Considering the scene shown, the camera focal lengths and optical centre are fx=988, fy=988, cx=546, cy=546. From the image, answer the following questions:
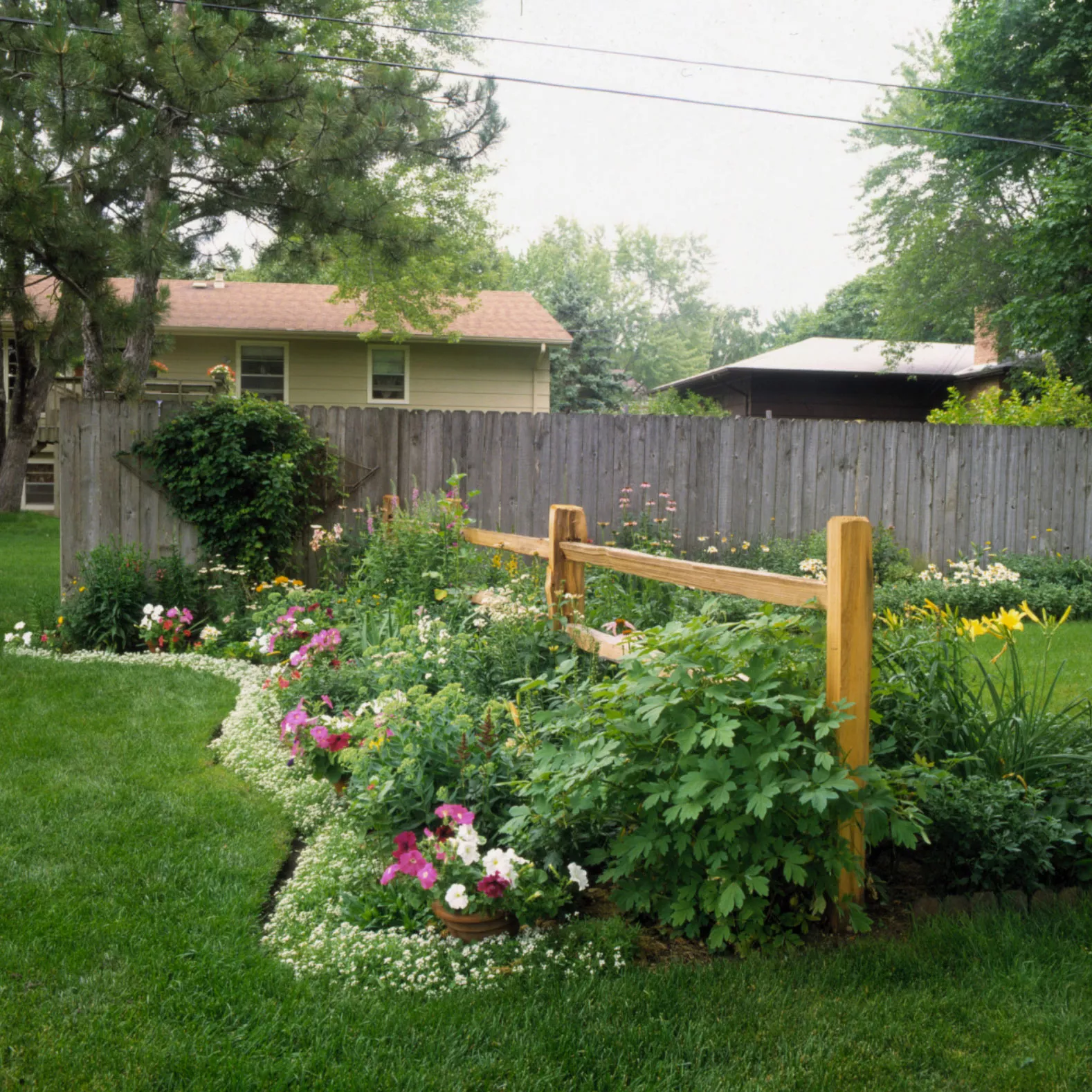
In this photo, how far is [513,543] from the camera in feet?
17.1

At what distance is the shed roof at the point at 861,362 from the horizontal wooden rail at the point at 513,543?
1689cm

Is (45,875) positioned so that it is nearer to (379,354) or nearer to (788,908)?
(788,908)

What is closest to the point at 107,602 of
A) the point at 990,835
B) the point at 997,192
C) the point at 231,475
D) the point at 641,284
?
the point at 231,475

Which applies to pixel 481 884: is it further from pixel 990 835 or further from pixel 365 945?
pixel 990 835

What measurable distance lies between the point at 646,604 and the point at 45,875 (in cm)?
306

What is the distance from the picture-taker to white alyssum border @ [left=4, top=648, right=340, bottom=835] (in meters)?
3.85

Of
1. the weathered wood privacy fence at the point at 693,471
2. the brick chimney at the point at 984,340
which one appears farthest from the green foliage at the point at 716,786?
the brick chimney at the point at 984,340

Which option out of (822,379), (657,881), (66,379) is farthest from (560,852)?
(822,379)

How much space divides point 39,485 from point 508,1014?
18499 mm

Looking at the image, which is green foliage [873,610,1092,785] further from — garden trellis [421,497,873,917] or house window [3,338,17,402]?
house window [3,338,17,402]

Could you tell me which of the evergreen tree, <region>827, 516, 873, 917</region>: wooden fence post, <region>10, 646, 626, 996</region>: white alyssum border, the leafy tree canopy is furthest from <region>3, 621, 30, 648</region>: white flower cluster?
the leafy tree canopy

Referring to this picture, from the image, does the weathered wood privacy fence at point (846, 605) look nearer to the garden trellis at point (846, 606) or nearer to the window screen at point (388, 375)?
the garden trellis at point (846, 606)

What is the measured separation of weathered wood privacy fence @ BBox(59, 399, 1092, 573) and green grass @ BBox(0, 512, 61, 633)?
0.99 metres

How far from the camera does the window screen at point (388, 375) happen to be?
57.6 ft
